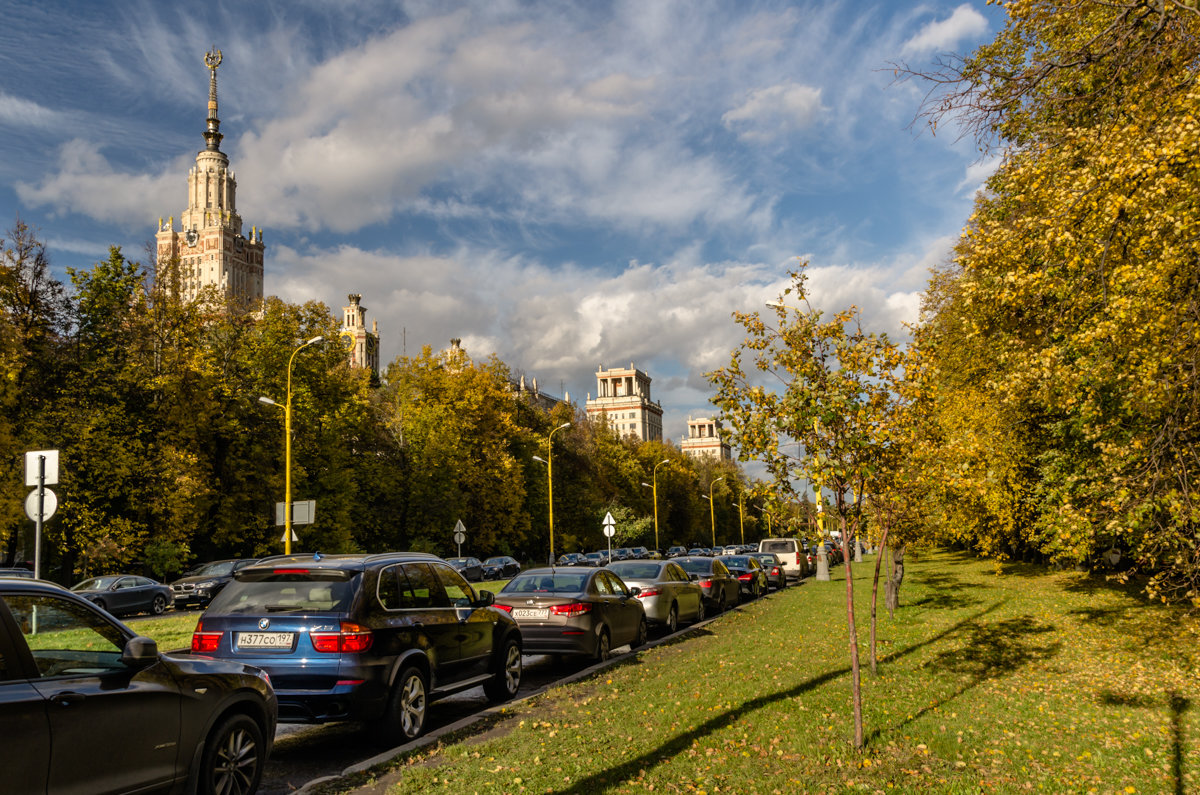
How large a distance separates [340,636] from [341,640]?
0.03 meters

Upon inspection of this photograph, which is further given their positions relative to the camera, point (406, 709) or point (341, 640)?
point (406, 709)

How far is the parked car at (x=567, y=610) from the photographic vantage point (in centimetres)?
1198

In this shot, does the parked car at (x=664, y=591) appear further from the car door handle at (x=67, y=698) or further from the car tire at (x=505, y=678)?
the car door handle at (x=67, y=698)

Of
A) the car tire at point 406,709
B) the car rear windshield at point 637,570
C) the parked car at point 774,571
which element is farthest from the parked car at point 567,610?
the parked car at point 774,571

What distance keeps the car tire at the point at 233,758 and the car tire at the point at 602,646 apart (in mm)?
6790

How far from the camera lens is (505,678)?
32.8 ft

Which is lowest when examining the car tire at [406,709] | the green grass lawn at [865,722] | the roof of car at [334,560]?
the green grass lawn at [865,722]

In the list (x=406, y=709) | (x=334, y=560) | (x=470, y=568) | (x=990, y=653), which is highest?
(x=334, y=560)

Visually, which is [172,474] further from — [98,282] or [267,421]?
[98,282]

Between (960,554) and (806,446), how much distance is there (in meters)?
41.9

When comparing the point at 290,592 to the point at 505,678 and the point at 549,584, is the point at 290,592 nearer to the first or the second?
the point at 505,678

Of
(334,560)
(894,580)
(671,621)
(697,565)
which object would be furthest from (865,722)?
(697,565)

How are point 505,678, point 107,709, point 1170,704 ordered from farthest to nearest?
point 505,678
point 1170,704
point 107,709

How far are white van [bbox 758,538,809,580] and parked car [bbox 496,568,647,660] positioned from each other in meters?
24.0
